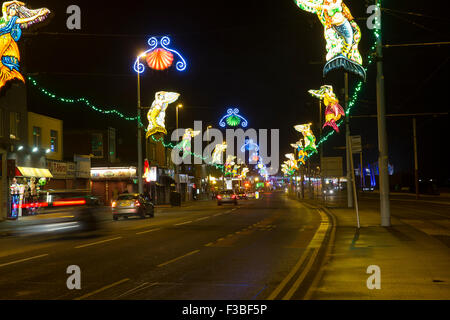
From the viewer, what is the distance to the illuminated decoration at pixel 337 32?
1611 cm

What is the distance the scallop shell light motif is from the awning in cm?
1062

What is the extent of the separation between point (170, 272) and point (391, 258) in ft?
16.8

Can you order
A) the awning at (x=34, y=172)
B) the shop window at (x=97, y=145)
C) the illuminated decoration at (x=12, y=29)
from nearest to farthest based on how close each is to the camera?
the illuminated decoration at (x=12, y=29) → the awning at (x=34, y=172) → the shop window at (x=97, y=145)

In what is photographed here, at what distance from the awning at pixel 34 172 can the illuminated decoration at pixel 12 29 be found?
1098 cm

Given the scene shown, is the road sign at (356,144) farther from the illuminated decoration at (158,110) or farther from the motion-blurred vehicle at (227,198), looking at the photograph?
the motion-blurred vehicle at (227,198)

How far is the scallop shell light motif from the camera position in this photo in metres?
35.1

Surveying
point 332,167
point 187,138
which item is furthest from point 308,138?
point 332,167

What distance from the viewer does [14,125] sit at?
34719 mm

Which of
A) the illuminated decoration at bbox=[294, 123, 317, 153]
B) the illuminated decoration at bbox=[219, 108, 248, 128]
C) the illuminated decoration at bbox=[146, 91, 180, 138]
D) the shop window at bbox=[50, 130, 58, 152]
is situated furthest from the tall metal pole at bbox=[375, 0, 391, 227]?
the illuminated decoration at bbox=[219, 108, 248, 128]

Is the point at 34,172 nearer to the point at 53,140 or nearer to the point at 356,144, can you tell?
the point at 53,140

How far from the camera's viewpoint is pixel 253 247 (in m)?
16.1

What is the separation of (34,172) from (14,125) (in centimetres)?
367

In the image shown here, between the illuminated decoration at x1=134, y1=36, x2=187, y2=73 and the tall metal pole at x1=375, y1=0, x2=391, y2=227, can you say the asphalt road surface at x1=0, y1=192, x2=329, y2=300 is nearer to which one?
the tall metal pole at x1=375, y1=0, x2=391, y2=227

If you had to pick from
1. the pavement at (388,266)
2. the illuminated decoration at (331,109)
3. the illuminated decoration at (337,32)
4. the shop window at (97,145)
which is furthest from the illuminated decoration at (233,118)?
the illuminated decoration at (337,32)
